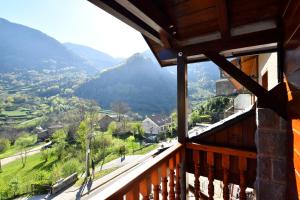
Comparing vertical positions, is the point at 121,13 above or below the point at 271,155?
above

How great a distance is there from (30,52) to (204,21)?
119 meters

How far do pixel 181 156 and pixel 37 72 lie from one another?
330 ft

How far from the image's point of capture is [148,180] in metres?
1.41

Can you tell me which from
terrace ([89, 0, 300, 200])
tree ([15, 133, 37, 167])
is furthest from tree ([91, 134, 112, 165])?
terrace ([89, 0, 300, 200])

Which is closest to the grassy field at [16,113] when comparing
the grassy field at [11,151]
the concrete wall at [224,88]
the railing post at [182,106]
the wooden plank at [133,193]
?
the grassy field at [11,151]

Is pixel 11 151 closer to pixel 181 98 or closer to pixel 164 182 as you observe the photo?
pixel 181 98

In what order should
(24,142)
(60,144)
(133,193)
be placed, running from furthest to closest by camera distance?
(24,142) < (60,144) < (133,193)

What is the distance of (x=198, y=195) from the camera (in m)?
2.22

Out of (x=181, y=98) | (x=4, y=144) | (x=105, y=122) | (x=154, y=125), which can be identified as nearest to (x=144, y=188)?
(x=181, y=98)

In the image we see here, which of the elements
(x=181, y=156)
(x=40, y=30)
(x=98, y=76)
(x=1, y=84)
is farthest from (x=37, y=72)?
(x=181, y=156)

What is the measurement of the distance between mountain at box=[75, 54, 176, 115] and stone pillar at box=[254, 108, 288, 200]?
191 feet

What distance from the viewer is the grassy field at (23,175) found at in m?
17.9

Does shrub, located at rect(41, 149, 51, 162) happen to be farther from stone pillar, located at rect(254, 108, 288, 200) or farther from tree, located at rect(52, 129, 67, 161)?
stone pillar, located at rect(254, 108, 288, 200)

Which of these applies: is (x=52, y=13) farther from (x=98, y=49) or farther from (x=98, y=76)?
(x=98, y=76)
